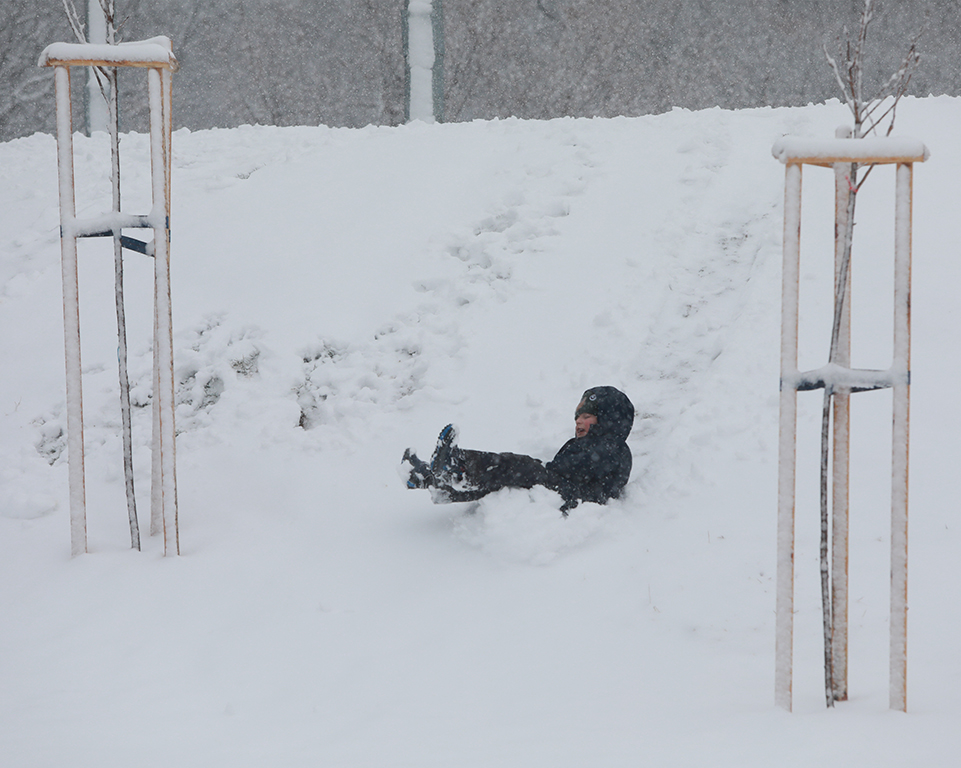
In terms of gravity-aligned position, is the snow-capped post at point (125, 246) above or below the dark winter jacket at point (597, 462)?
above

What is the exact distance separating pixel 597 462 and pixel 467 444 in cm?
98

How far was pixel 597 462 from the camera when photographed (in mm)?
4723

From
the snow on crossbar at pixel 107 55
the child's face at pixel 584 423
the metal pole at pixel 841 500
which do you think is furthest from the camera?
the child's face at pixel 584 423

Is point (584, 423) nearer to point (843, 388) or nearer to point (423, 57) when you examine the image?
point (843, 388)

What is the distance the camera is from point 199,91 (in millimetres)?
15250

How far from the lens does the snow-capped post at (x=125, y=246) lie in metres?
4.20

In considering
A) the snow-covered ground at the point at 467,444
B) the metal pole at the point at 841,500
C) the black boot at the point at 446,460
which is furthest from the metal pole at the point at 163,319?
the metal pole at the point at 841,500

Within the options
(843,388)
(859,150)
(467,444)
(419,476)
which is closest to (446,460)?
(419,476)

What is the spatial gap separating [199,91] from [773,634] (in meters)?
14.3

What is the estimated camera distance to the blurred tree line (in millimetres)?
15188

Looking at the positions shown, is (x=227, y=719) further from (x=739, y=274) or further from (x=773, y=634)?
(x=739, y=274)

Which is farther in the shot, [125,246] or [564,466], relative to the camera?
[564,466]

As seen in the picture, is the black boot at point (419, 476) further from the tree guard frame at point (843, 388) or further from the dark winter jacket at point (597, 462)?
the tree guard frame at point (843, 388)

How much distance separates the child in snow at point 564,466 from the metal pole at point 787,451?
1.71 meters
